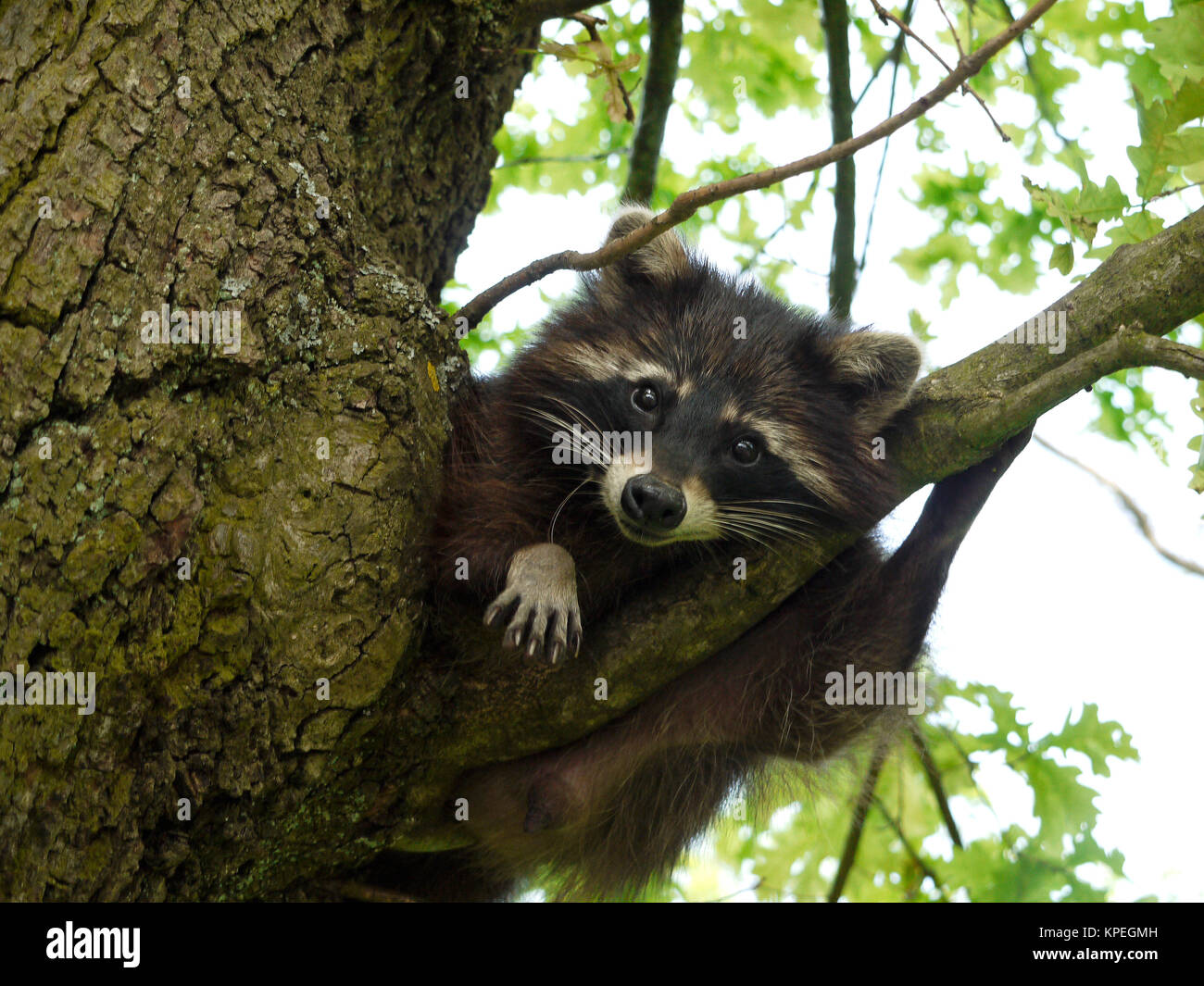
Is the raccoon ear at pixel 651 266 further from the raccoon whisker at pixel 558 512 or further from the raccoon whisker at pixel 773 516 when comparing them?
the raccoon whisker at pixel 773 516

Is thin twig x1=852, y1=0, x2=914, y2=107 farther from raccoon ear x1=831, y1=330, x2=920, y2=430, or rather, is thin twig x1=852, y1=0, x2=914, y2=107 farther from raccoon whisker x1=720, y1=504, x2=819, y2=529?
raccoon whisker x1=720, y1=504, x2=819, y2=529

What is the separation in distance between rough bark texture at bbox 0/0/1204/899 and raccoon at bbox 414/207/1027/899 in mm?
300

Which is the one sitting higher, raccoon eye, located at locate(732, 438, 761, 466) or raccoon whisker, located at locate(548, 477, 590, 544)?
raccoon eye, located at locate(732, 438, 761, 466)

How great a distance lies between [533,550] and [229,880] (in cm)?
153

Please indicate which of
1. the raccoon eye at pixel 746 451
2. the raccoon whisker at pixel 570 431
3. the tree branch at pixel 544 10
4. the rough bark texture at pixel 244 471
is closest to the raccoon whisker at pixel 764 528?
the rough bark texture at pixel 244 471

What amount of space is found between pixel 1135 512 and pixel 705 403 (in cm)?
376

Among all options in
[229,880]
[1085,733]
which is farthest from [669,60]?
[229,880]

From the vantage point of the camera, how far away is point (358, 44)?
13.9ft

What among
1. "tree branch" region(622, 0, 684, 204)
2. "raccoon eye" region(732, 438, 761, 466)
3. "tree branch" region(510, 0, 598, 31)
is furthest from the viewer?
"tree branch" region(622, 0, 684, 204)

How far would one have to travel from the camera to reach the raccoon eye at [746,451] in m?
4.56

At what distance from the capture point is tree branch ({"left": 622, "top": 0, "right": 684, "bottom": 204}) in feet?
19.2

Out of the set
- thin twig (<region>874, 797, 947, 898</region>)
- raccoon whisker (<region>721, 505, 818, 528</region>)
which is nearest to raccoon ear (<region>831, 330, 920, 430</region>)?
raccoon whisker (<region>721, 505, 818, 528</region>)

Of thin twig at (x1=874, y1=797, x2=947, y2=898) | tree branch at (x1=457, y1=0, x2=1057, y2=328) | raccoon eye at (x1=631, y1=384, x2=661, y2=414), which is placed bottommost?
thin twig at (x1=874, y1=797, x2=947, y2=898)
